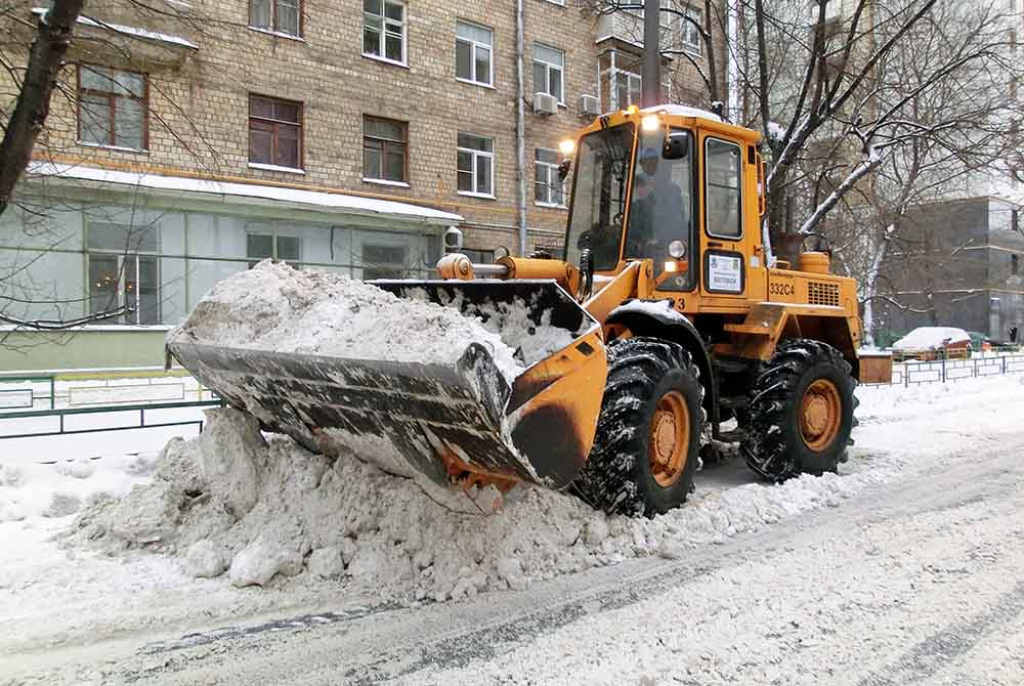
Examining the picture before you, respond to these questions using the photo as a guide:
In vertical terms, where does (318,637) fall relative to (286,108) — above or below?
below

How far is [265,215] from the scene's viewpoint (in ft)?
48.0

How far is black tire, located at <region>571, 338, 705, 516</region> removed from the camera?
14.6 feet

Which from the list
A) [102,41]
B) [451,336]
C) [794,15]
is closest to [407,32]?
[794,15]

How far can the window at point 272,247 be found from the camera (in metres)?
14.7

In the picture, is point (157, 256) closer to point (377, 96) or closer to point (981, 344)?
point (377, 96)

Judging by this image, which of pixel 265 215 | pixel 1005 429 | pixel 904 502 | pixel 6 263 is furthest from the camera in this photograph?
pixel 265 215

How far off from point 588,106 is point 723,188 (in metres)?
14.9

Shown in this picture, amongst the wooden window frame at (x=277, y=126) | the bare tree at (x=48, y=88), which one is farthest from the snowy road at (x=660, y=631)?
the wooden window frame at (x=277, y=126)

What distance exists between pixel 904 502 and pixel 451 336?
14.2 feet

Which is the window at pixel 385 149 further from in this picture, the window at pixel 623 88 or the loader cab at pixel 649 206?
the loader cab at pixel 649 206

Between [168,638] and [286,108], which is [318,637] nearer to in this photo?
[168,638]

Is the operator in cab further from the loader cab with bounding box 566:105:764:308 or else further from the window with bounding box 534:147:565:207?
the window with bounding box 534:147:565:207

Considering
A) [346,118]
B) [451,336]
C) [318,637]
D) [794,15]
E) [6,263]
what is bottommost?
[318,637]

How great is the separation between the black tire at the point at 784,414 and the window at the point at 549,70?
1504 centimetres
